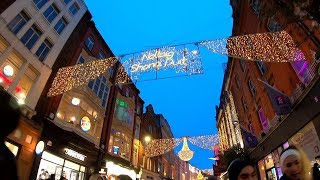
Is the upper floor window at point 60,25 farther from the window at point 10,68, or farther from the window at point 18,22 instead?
the window at point 10,68

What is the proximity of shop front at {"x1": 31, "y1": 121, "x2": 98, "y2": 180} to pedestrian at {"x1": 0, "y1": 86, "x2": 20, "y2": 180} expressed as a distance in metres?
15.2

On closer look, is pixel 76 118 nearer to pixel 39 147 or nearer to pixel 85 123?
pixel 85 123

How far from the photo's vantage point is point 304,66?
12.2 m

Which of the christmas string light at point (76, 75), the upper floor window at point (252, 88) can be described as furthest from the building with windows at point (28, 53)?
the upper floor window at point (252, 88)

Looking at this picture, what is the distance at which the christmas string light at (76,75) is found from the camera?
17.0 m

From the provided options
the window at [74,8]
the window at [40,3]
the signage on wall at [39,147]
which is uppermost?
the window at [74,8]

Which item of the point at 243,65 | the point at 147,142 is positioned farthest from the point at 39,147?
the point at 147,142

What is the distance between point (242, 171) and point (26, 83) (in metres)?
17.5

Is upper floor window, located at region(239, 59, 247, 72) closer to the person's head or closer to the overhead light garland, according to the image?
the overhead light garland

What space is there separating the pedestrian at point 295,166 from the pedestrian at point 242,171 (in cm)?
54

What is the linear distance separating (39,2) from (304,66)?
1893 cm

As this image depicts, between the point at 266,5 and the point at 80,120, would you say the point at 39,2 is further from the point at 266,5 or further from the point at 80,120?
the point at 266,5

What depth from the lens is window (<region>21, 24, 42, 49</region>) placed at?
1713 cm

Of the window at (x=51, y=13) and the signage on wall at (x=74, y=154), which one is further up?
the window at (x=51, y=13)
